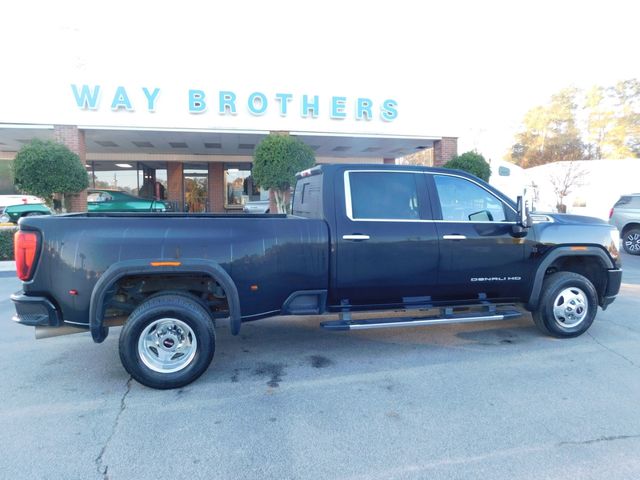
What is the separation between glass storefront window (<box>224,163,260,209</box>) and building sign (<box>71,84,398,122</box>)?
8039 mm

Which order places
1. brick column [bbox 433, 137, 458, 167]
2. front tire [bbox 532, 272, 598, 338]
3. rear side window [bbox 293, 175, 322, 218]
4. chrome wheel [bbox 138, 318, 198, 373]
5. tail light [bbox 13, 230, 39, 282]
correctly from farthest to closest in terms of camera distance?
brick column [bbox 433, 137, 458, 167] → front tire [bbox 532, 272, 598, 338] → rear side window [bbox 293, 175, 322, 218] → chrome wheel [bbox 138, 318, 198, 373] → tail light [bbox 13, 230, 39, 282]

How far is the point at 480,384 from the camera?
398 cm

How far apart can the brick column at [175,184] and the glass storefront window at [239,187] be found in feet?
7.51

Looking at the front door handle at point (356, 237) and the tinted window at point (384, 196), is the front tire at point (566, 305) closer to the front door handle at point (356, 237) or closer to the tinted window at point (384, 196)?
the tinted window at point (384, 196)

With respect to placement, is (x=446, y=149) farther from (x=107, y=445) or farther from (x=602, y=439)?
(x=107, y=445)

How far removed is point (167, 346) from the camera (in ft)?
13.1

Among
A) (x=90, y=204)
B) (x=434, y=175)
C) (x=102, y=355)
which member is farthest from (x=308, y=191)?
(x=90, y=204)

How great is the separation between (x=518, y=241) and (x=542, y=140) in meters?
45.6

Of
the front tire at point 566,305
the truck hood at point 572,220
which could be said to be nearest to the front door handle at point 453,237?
the truck hood at point 572,220

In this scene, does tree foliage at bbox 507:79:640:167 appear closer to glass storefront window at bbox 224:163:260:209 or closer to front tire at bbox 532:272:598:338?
glass storefront window at bbox 224:163:260:209

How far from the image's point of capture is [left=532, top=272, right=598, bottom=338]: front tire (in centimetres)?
511

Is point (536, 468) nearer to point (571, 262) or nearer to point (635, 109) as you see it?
point (571, 262)

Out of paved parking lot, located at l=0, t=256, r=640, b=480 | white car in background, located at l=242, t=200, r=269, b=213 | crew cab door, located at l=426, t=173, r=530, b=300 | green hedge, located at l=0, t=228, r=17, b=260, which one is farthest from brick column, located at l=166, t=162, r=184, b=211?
crew cab door, located at l=426, t=173, r=530, b=300

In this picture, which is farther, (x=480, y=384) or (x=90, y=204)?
(x=90, y=204)
